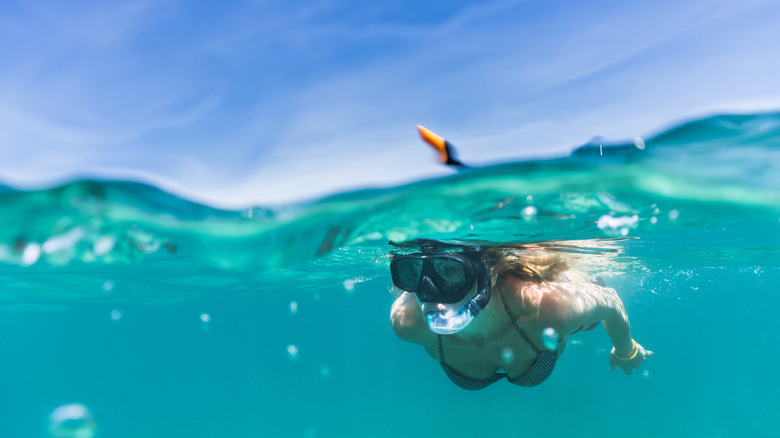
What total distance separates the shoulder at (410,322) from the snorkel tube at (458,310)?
42.0 inches

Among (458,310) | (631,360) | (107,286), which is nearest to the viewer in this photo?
(458,310)

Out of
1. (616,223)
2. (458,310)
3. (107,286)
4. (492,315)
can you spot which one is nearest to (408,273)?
(458,310)

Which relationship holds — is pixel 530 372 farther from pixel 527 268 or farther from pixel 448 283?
pixel 448 283

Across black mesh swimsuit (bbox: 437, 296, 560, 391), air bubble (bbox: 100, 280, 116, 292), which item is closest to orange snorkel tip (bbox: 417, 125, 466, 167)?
black mesh swimsuit (bbox: 437, 296, 560, 391)

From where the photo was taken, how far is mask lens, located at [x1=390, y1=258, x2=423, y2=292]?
19.6 ft

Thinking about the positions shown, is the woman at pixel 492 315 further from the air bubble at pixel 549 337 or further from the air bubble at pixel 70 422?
the air bubble at pixel 70 422

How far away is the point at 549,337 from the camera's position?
20.2 feet

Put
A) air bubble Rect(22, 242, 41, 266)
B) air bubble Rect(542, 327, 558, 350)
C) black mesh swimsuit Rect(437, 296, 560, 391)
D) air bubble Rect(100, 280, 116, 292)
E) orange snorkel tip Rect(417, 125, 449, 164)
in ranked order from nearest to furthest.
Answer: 1. orange snorkel tip Rect(417, 125, 449, 164)
2. air bubble Rect(542, 327, 558, 350)
3. black mesh swimsuit Rect(437, 296, 560, 391)
4. air bubble Rect(22, 242, 41, 266)
5. air bubble Rect(100, 280, 116, 292)

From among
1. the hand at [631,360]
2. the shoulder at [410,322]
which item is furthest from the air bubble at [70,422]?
the hand at [631,360]

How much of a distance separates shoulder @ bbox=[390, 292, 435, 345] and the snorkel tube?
107 centimetres

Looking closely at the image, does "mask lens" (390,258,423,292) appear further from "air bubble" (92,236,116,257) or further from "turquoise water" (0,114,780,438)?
"air bubble" (92,236,116,257)

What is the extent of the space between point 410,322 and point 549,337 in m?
2.10

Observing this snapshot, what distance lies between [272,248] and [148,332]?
56562 mm

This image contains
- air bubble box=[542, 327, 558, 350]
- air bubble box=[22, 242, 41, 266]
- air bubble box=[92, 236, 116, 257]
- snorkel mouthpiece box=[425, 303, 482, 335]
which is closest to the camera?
snorkel mouthpiece box=[425, 303, 482, 335]
